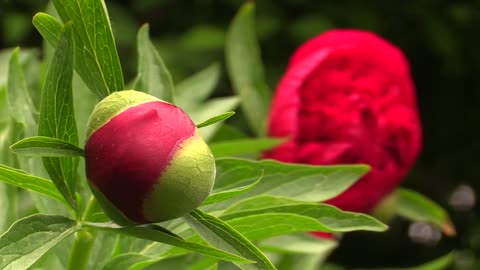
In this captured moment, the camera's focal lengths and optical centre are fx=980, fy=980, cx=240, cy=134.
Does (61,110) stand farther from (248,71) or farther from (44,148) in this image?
(248,71)

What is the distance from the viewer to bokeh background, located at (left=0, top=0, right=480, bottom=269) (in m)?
1.74

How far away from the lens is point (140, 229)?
1.67 ft

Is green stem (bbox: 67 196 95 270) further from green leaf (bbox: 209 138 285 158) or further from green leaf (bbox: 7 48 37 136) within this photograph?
green leaf (bbox: 209 138 285 158)

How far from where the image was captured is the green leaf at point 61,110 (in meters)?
0.52

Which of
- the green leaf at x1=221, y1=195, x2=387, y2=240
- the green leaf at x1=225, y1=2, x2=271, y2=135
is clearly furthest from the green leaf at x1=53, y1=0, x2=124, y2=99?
the green leaf at x1=225, y1=2, x2=271, y2=135

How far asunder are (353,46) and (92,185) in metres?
0.59

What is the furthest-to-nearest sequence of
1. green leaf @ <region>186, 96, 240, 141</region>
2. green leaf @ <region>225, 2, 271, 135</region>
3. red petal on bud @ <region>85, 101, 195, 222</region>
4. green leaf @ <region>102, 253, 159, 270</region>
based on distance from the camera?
green leaf @ <region>225, 2, 271, 135</region>
green leaf @ <region>186, 96, 240, 141</region>
green leaf @ <region>102, 253, 159, 270</region>
red petal on bud @ <region>85, 101, 195, 222</region>

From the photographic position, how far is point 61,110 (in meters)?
0.53

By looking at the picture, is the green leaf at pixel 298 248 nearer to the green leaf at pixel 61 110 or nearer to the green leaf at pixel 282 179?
the green leaf at pixel 282 179

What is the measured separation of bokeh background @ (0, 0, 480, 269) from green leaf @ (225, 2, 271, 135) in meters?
0.33

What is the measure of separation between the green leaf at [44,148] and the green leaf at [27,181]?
3cm

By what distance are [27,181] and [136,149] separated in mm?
87

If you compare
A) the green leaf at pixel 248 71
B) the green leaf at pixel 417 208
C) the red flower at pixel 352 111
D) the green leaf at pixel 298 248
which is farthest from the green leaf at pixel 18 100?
the green leaf at pixel 417 208

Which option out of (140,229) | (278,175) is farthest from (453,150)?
(140,229)
